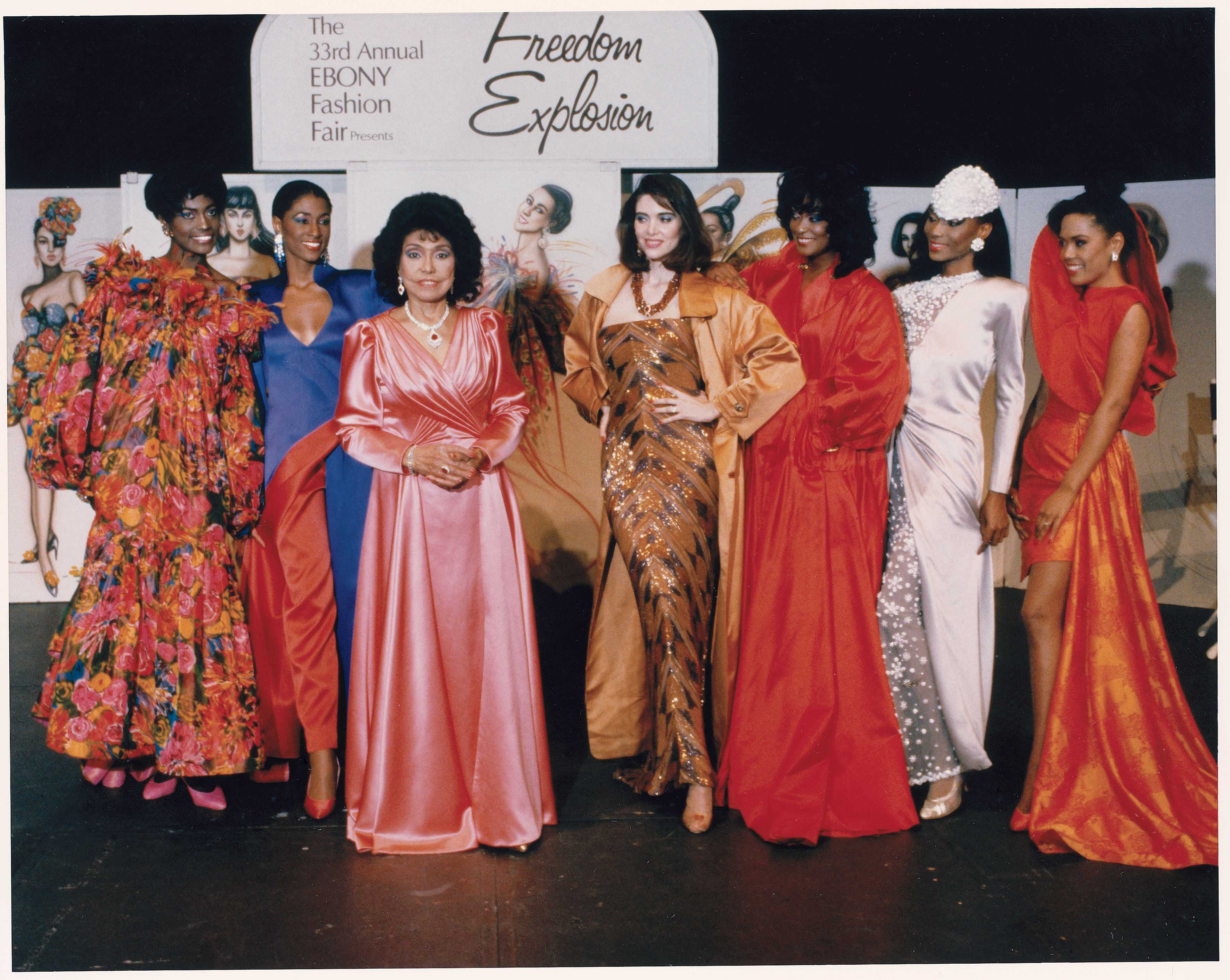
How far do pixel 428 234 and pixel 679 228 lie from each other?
2.41ft

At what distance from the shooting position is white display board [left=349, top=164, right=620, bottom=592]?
389 cm

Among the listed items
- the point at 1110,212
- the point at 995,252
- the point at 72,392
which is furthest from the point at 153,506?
the point at 1110,212

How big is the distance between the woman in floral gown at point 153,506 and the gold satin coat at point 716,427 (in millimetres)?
1035

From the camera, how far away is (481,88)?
3637mm

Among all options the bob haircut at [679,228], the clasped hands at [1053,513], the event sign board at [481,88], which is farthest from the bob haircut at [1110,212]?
the event sign board at [481,88]

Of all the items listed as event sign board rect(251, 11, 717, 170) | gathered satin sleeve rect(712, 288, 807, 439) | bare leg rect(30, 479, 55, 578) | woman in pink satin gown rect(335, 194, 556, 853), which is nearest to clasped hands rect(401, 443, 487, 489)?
woman in pink satin gown rect(335, 194, 556, 853)

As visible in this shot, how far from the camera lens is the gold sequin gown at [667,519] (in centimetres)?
301

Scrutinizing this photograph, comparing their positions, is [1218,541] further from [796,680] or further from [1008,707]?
[796,680]

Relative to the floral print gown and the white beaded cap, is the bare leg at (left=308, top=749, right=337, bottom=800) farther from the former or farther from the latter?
the white beaded cap

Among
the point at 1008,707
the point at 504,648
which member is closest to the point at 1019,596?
the point at 1008,707

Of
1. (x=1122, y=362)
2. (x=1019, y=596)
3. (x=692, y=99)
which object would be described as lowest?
(x=1019, y=596)

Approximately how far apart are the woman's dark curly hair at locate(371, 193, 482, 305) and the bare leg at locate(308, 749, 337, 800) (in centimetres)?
140

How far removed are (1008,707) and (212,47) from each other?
3.78m

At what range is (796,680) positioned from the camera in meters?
2.98
